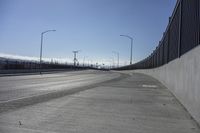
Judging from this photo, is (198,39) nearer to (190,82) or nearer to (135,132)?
(190,82)

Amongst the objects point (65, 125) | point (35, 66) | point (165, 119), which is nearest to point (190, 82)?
point (165, 119)

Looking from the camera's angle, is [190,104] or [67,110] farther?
[67,110]

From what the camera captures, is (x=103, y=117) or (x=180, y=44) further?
(x=180, y=44)

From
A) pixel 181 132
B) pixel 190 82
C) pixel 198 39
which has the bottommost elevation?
pixel 181 132

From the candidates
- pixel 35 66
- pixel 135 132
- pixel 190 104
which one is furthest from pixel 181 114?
pixel 35 66

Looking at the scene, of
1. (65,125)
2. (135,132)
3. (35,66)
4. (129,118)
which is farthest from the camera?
(35,66)

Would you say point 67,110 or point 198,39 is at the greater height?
point 198,39

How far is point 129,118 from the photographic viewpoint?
373 inches

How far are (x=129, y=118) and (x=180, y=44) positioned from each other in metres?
5.45

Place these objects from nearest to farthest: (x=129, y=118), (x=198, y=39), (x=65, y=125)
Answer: (x=65, y=125) < (x=198, y=39) < (x=129, y=118)

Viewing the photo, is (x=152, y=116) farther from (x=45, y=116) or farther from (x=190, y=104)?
(x=45, y=116)

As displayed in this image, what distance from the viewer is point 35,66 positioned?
75.2 m

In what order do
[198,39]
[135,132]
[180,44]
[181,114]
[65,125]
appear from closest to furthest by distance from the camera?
[135,132]
[65,125]
[198,39]
[181,114]
[180,44]

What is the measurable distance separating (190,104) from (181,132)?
196cm
